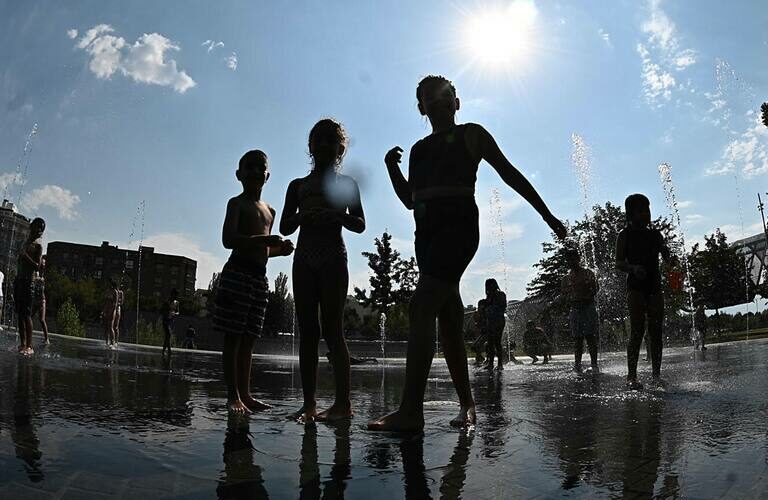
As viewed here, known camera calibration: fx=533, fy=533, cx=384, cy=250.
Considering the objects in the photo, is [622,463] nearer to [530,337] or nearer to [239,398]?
[239,398]

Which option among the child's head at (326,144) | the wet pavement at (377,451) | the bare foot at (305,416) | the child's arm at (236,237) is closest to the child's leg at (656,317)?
the wet pavement at (377,451)

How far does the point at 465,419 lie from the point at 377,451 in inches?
31.8

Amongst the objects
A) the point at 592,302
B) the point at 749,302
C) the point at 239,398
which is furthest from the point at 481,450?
the point at 749,302

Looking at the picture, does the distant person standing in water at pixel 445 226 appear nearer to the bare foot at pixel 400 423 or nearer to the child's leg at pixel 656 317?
the bare foot at pixel 400 423

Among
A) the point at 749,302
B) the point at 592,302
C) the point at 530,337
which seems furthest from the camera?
the point at 749,302

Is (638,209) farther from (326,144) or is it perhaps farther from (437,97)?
(326,144)

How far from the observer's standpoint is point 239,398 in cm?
343

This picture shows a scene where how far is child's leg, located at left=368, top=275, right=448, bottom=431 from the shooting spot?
2.64 m

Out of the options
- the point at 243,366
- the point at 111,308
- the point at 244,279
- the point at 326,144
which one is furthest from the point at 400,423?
the point at 111,308

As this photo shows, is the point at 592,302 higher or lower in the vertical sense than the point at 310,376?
higher

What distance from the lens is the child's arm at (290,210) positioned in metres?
3.26

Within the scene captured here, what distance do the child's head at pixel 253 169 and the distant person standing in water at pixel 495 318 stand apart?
639cm

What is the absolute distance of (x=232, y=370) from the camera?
11.4 feet

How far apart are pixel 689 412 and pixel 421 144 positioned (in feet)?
7.14
